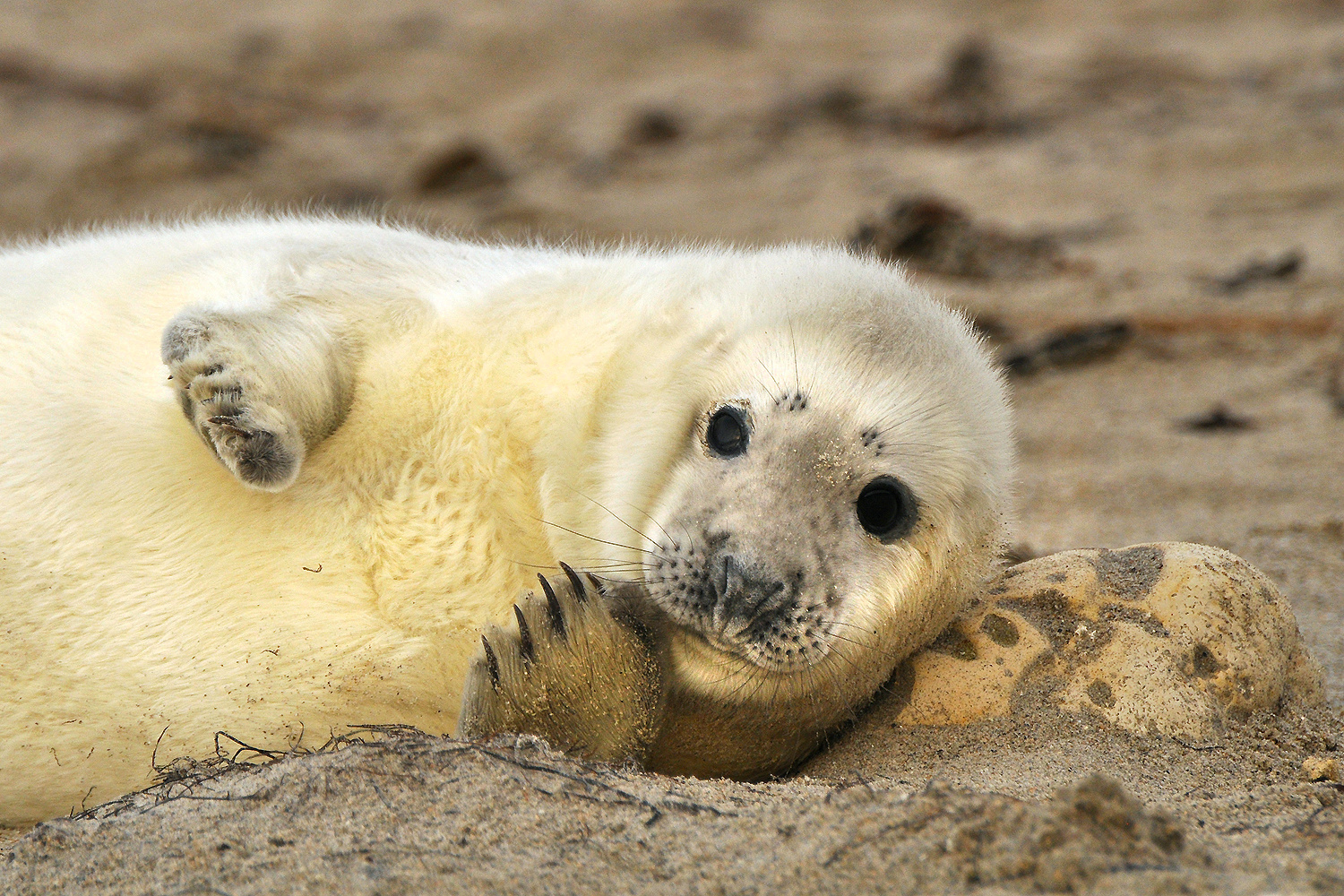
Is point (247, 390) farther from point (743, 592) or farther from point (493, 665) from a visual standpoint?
point (743, 592)

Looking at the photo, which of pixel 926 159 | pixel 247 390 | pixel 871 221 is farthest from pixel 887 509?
pixel 926 159

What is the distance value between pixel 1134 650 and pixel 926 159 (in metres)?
7.34

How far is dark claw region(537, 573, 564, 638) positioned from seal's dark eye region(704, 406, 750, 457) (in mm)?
472

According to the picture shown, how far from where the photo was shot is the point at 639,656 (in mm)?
2170

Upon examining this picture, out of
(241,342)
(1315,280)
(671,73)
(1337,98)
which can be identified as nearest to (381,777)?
(241,342)

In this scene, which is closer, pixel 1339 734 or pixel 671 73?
pixel 1339 734

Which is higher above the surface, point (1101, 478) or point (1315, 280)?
point (1315, 280)

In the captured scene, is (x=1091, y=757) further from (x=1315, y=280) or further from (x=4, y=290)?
(x=1315, y=280)

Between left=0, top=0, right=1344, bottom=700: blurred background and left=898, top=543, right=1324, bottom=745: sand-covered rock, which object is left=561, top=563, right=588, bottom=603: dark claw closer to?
left=898, top=543, right=1324, bottom=745: sand-covered rock

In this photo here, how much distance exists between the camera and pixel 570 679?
6.82ft

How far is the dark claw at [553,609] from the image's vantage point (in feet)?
6.92

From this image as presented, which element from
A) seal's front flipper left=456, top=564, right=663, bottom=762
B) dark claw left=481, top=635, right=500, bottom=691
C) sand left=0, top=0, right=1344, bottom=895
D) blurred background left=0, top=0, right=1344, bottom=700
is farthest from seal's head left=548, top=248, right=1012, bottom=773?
blurred background left=0, top=0, right=1344, bottom=700

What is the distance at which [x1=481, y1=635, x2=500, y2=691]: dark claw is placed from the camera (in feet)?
6.66

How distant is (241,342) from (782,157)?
8.02 meters
